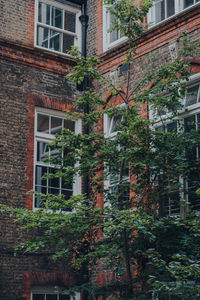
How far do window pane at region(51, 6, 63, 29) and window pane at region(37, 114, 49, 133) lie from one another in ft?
9.04

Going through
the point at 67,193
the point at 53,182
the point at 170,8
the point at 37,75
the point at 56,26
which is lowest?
the point at 67,193

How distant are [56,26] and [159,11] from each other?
309cm

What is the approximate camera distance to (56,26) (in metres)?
15.1

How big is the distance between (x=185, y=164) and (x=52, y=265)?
4940 mm

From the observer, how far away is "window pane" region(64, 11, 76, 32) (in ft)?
50.3

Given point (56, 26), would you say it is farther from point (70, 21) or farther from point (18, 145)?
point (18, 145)

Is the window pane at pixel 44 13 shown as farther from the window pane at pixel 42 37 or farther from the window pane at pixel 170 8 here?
the window pane at pixel 170 8

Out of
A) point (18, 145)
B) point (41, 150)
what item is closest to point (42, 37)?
point (41, 150)

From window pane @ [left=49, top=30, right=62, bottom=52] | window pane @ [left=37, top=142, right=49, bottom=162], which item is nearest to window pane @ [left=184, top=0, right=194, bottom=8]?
window pane @ [left=49, top=30, right=62, bottom=52]

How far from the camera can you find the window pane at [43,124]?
45.8ft

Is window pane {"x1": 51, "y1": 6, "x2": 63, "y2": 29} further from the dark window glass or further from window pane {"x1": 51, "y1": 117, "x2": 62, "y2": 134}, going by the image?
the dark window glass

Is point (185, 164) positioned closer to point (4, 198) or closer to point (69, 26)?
point (4, 198)

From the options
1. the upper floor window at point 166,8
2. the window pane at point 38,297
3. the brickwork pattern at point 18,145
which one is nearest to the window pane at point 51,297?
the window pane at point 38,297

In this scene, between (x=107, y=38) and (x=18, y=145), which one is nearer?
(x=18, y=145)
